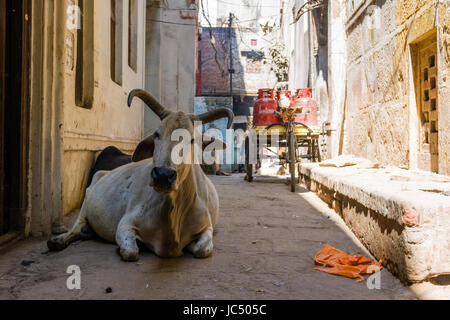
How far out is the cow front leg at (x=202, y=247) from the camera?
3.01 meters

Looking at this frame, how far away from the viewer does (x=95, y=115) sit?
5344 millimetres

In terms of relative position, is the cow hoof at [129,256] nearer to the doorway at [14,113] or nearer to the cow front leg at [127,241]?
the cow front leg at [127,241]

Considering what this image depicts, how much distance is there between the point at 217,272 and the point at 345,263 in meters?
0.92

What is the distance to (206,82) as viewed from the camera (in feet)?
81.7

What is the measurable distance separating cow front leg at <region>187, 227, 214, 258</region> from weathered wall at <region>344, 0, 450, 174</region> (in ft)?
8.98

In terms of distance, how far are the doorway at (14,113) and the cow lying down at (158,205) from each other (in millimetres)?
605

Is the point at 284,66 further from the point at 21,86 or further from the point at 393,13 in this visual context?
the point at 21,86

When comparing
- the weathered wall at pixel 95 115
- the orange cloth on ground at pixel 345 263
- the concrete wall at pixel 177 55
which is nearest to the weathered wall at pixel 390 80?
the orange cloth on ground at pixel 345 263

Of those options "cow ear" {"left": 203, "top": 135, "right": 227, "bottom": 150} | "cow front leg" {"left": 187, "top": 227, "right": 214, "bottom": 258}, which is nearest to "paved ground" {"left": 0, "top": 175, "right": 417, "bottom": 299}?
"cow front leg" {"left": 187, "top": 227, "right": 214, "bottom": 258}

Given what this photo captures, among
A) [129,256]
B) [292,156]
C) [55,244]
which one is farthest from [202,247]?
[292,156]

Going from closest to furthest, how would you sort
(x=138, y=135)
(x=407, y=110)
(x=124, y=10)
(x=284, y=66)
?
(x=407, y=110), (x=124, y=10), (x=138, y=135), (x=284, y=66)

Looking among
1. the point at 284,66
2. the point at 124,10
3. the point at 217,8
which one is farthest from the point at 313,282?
the point at 217,8

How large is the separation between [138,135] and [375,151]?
4.78 meters

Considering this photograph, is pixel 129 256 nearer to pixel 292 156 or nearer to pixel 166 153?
pixel 166 153
